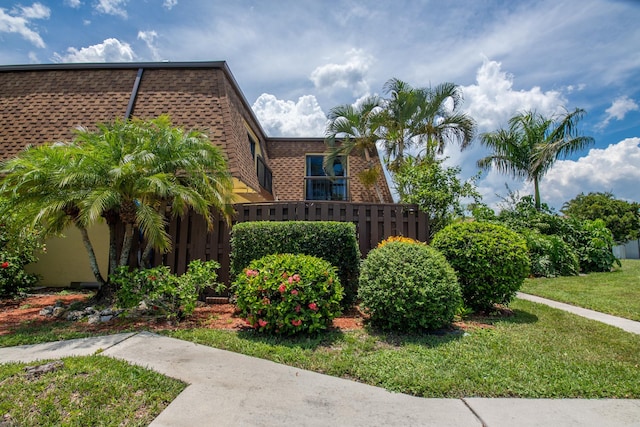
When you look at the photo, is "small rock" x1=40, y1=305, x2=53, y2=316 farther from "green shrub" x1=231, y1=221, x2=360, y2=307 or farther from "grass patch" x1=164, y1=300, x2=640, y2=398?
"green shrub" x1=231, y1=221, x2=360, y2=307

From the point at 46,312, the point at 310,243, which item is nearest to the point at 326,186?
the point at 310,243

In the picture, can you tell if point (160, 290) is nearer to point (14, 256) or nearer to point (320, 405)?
point (320, 405)

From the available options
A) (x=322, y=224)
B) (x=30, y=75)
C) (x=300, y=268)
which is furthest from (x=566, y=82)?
(x=30, y=75)

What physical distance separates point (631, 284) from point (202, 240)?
1090 cm

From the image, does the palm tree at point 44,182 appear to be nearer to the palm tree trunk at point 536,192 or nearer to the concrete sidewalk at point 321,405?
the concrete sidewalk at point 321,405

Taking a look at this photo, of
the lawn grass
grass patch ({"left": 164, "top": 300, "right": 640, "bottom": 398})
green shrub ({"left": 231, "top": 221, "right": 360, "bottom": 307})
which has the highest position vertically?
green shrub ({"left": 231, "top": 221, "right": 360, "bottom": 307})

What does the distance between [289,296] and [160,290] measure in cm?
217

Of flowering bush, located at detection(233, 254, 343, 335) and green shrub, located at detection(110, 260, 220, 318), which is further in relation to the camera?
green shrub, located at detection(110, 260, 220, 318)

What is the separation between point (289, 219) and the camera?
6.63 m

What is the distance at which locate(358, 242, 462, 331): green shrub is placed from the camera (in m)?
4.45

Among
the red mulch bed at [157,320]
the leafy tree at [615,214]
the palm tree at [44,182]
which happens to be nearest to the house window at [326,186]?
the red mulch bed at [157,320]

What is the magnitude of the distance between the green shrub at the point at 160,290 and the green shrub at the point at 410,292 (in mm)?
2578

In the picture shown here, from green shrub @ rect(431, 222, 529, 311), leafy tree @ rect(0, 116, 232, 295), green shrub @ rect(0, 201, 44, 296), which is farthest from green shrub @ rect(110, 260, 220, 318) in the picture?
green shrub @ rect(431, 222, 529, 311)

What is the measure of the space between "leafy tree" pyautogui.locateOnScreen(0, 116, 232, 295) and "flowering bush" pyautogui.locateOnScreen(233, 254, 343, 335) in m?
2.08
